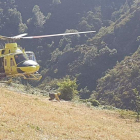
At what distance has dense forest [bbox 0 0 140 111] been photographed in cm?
5244

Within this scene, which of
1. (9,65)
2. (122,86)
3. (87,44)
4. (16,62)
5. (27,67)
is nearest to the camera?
(27,67)

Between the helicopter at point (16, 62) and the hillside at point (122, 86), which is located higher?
the helicopter at point (16, 62)

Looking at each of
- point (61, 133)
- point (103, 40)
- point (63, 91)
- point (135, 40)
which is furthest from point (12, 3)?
point (61, 133)

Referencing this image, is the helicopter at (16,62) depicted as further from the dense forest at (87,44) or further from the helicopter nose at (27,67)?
the dense forest at (87,44)

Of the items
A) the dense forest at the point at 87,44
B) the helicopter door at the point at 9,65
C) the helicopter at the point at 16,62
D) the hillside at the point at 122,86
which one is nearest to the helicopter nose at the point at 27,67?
the helicopter at the point at 16,62

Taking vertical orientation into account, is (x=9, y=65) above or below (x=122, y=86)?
above

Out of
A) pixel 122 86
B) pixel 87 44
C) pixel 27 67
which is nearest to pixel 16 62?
pixel 27 67

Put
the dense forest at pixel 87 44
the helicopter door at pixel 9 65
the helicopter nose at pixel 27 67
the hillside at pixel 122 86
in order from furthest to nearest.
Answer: the dense forest at pixel 87 44, the hillside at pixel 122 86, the helicopter door at pixel 9 65, the helicopter nose at pixel 27 67

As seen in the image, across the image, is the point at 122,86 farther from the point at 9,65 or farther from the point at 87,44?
the point at 9,65

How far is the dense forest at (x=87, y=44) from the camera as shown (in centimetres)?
5244

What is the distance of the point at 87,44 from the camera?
7744cm

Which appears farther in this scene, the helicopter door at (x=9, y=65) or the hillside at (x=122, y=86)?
the hillside at (x=122, y=86)

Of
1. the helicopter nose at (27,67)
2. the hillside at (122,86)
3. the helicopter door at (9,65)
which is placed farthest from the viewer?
the hillside at (122,86)

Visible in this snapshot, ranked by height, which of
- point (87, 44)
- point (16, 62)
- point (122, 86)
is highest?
point (16, 62)
